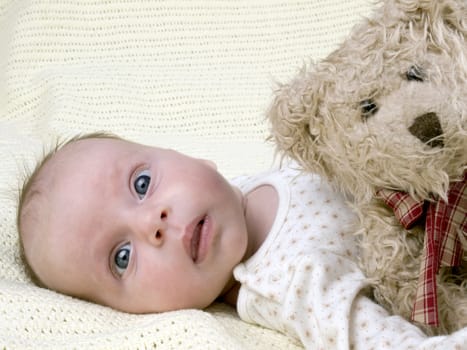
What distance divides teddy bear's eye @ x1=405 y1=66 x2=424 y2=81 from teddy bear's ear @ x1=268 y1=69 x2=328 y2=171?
13cm

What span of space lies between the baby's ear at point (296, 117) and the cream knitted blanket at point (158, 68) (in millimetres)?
511

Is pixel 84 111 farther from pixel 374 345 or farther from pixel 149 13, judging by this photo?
pixel 374 345

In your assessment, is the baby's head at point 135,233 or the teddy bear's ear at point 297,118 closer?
the teddy bear's ear at point 297,118

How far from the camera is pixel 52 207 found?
1105 mm

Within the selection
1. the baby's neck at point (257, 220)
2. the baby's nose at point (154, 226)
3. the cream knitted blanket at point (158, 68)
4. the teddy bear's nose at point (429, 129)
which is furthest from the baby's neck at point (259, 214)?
the teddy bear's nose at point (429, 129)

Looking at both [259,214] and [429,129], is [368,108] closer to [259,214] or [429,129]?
[429,129]

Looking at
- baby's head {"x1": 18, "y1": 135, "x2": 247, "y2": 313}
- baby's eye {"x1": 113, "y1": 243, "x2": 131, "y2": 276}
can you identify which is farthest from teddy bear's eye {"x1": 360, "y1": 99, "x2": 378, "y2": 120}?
baby's eye {"x1": 113, "y1": 243, "x2": 131, "y2": 276}

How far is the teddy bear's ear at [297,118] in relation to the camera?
36.7 inches

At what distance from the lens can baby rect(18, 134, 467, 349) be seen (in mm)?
1012

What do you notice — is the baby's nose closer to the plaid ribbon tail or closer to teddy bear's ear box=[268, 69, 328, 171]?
teddy bear's ear box=[268, 69, 328, 171]

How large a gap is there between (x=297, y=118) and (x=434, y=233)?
0.71 ft

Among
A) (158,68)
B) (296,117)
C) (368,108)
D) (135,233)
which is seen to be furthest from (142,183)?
(158,68)

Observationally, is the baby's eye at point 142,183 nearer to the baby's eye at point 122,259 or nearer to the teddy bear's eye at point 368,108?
the baby's eye at point 122,259

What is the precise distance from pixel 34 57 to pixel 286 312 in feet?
3.72
